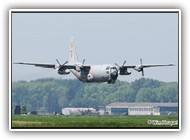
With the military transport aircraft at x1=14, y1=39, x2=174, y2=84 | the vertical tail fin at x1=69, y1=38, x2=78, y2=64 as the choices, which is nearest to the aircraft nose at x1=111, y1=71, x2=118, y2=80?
the military transport aircraft at x1=14, y1=39, x2=174, y2=84

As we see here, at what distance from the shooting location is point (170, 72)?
31281mm

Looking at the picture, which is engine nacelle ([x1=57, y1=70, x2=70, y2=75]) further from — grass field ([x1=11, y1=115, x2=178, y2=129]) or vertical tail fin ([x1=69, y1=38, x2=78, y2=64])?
grass field ([x1=11, y1=115, x2=178, y2=129])

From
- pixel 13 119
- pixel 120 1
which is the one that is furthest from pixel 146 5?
pixel 13 119

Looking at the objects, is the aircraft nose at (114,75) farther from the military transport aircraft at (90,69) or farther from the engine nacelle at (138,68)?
the engine nacelle at (138,68)

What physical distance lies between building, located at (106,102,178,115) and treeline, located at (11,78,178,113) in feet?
0.20

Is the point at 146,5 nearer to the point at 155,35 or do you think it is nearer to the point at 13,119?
the point at 155,35

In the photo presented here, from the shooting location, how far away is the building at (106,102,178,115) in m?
31.5

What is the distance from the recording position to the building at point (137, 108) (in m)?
31.5

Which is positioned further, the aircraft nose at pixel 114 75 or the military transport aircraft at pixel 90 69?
the aircraft nose at pixel 114 75

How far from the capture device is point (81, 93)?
1243 inches

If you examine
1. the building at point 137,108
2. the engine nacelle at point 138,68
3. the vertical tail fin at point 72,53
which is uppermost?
the vertical tail fin at point 72,53

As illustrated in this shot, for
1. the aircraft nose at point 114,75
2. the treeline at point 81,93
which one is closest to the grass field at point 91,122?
the treeline at point 81,93

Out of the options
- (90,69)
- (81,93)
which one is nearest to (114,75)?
(90,69)

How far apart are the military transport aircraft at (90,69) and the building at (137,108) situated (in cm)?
37
